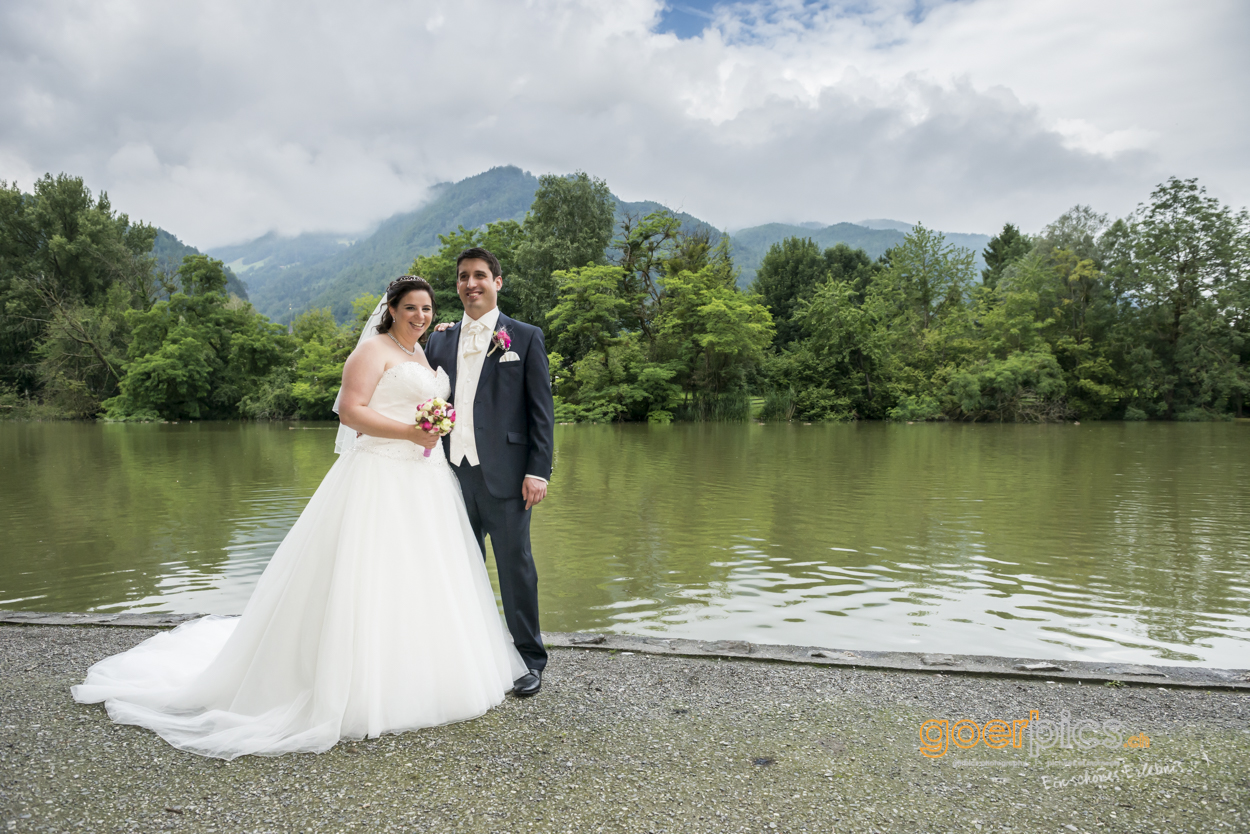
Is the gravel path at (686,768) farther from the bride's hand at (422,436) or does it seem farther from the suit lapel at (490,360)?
the suit lapel at (490,360)

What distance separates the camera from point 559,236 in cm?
4116

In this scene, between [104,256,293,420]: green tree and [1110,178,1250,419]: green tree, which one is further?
[104,256,293,420]: green tree

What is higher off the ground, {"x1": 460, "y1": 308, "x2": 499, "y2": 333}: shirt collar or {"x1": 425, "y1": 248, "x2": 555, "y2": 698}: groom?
{"x1": 460, "y1": 308, "x2": 499, "y2": 333}: shirt collar

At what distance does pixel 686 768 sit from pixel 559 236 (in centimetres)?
4046

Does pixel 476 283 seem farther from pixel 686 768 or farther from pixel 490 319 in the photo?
pixel 686 768

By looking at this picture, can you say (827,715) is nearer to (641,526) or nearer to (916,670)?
(916,670)

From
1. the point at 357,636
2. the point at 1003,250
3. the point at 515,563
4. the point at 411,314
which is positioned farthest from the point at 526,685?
the point at 1003,250

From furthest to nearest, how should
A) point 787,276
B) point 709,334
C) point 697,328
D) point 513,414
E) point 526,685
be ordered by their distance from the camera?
point 787,276, point 697,328, point 709,334, point 513,414, point 526,685

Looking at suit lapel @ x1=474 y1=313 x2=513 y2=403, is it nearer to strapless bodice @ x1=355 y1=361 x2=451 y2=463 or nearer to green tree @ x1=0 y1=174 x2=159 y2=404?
strapless bodice @ x1=355 y1=361 x2=451 y2=463

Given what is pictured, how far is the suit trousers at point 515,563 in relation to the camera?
3455 mm

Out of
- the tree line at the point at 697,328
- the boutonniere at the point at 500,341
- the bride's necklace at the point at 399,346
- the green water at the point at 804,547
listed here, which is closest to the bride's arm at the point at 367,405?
the bride's necklace at the point at 399,346

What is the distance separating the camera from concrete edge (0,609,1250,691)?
11.1 ft

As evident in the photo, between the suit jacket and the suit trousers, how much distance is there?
0.07m

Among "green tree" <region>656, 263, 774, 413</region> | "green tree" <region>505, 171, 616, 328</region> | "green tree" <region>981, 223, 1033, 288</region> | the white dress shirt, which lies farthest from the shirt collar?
"green tree" <region>981, 223, 1033, 288</region>
